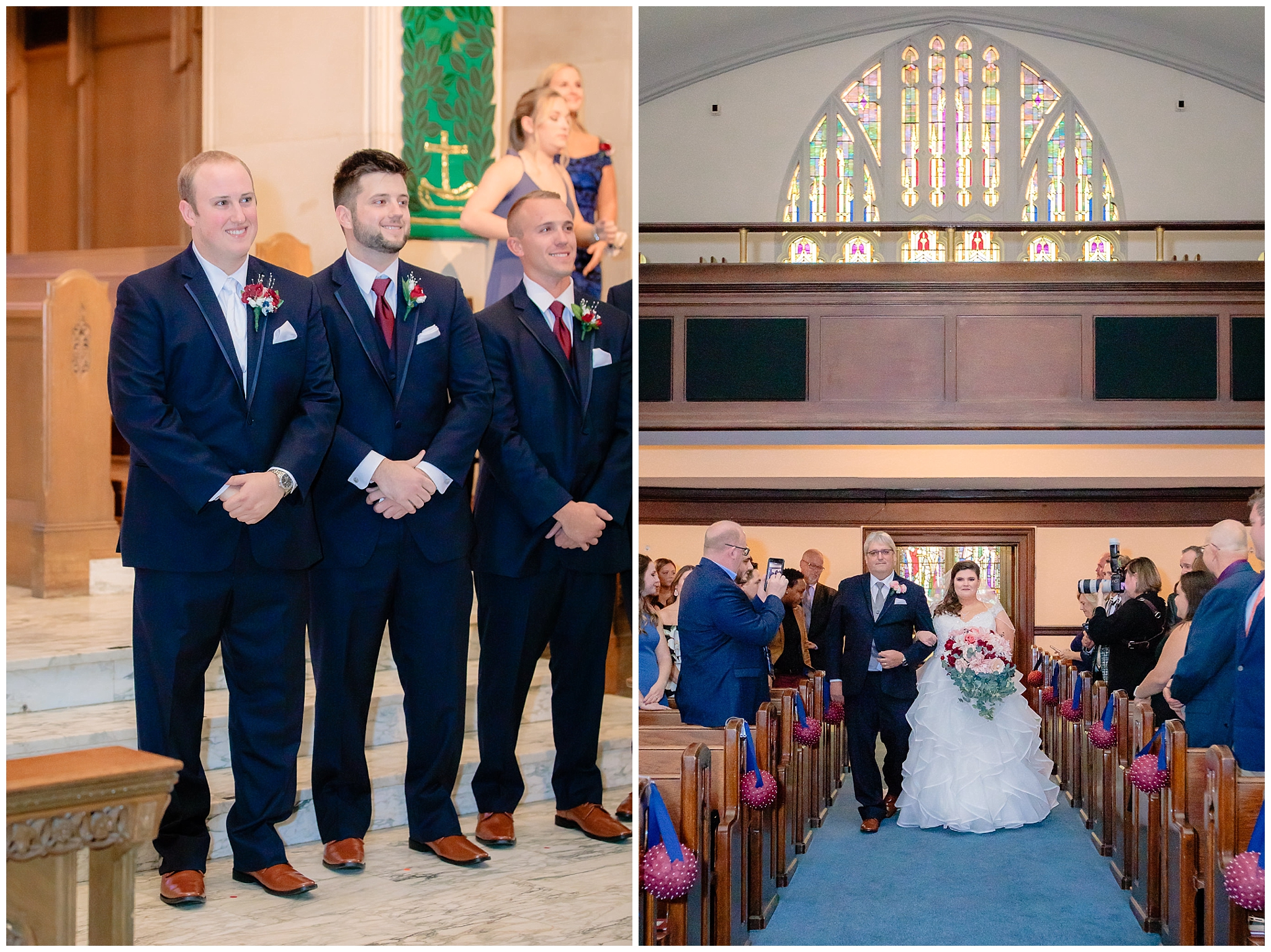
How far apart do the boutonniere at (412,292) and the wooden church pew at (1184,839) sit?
2.44 m

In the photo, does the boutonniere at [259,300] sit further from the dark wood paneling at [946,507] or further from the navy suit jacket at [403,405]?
the dark wood paneling at [946,507]

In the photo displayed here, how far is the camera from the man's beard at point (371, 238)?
3549 mm

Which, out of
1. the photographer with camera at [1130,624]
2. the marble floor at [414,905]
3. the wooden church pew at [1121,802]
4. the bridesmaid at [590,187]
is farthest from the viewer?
the photographer with camera at [1130,624]

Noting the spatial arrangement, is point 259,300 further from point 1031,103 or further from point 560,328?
point 1031,103

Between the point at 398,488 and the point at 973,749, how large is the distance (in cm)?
329

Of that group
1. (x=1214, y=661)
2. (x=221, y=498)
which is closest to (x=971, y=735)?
(x=1214, y=661)

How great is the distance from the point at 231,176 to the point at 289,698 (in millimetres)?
1370

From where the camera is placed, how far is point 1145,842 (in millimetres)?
4312

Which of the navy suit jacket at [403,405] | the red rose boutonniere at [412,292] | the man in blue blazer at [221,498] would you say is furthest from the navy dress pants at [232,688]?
the red rose boutonniere at [412,292]

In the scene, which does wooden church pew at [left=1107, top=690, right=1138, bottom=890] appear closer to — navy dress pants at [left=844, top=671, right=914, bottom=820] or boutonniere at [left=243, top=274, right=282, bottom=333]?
navy dress pants at [left=844, top=671, right=914, bottom=820]

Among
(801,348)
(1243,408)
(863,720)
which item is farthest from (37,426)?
(1243,408)

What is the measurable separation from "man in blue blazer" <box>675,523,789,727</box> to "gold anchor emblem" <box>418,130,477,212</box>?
178 cm

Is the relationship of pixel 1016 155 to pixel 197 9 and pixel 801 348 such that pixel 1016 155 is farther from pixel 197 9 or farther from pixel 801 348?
pixel 197 9

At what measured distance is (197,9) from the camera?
6.82 metres
